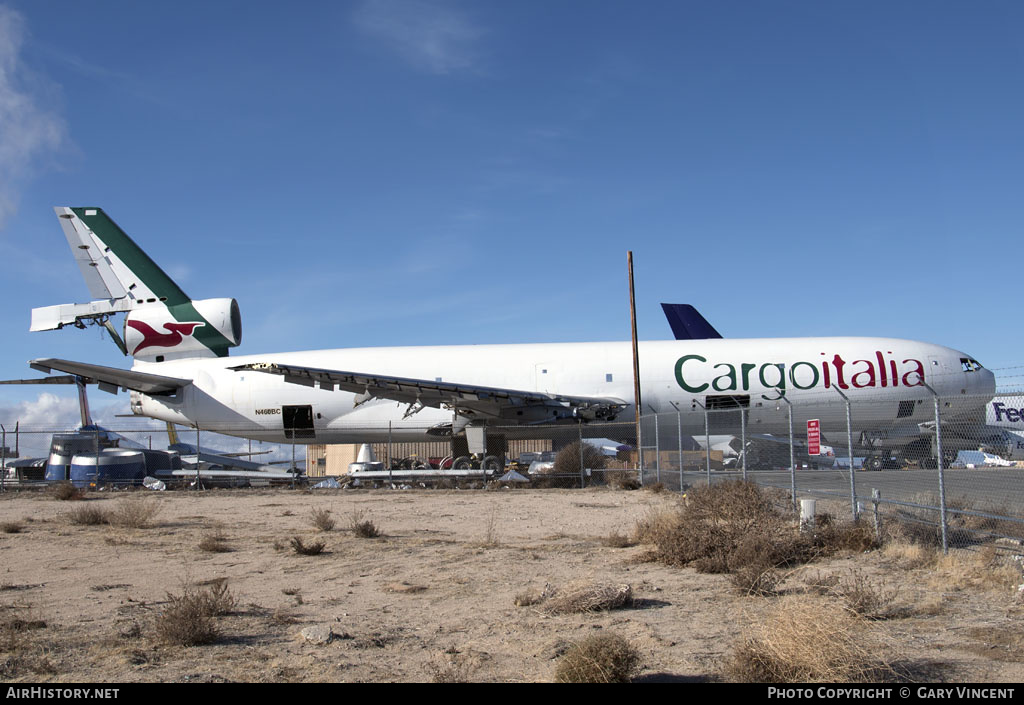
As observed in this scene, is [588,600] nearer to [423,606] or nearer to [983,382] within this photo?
[423,606]

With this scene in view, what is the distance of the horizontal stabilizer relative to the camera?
38.2 m

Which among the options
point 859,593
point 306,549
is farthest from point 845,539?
point 306,549

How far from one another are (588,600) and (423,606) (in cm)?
154

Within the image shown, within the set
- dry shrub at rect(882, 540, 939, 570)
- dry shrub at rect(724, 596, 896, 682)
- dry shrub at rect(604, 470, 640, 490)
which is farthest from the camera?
dry shrub at rect(604, 470, 640, 490)

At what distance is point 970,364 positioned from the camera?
27969 millimetres

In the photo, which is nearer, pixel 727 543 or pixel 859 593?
pixel 859 593

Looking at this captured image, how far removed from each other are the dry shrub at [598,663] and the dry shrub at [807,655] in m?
0.70

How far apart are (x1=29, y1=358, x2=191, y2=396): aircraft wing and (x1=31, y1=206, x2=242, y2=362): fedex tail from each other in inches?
59.2

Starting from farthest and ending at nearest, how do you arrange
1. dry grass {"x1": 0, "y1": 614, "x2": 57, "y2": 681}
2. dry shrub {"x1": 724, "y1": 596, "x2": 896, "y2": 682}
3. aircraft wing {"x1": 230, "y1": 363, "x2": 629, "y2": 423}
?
aircraft wing {"x1": 230, "y1": 363, "x2": 629, "y2": 423} < dry grass {"x1": 0, "y1": 614, "x2": 57, "y2": 681} < dry shrub {"x1": 724, "y1": 596, "x2": 896, "y2": 682}

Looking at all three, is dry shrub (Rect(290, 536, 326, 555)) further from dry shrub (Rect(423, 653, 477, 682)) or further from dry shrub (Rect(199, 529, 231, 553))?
dry shrub (Rect(423, 653, 477, 682))

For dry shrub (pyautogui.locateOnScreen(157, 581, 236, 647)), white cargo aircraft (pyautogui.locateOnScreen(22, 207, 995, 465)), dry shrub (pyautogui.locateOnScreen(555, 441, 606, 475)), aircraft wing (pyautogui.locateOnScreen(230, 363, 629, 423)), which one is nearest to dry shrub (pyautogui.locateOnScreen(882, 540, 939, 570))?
dry shrub (pyautogui.locateOnScreen(157, 581, 236, 647))

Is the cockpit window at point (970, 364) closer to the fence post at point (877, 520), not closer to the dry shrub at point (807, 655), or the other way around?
the fence post at point (877, 520)

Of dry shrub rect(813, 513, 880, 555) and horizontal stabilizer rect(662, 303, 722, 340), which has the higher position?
horizontal stabilizer rect(662, 303, 722, 340)
